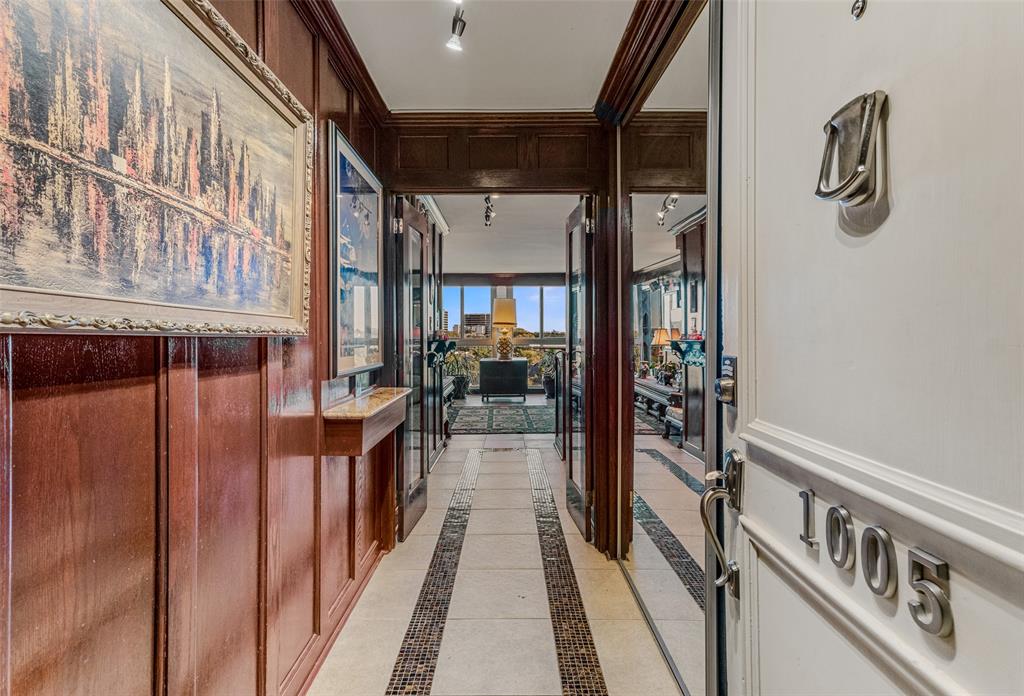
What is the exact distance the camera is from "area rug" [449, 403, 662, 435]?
6.06 m

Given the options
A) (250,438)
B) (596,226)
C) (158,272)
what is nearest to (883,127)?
(158,272)

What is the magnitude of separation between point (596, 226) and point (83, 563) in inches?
99.5

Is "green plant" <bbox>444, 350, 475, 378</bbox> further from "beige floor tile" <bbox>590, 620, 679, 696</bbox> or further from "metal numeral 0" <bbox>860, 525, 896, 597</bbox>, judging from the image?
"metal numeral 0" <bbox>860, 525, 896, 597</bbox>

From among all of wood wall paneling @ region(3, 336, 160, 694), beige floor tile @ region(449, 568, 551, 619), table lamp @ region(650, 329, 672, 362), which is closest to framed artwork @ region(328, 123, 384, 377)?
wood wall paneling @ region(3, 336, 160, 694)

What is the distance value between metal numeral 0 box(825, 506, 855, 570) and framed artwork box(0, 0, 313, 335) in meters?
1.31

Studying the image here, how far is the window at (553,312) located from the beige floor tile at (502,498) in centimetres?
719

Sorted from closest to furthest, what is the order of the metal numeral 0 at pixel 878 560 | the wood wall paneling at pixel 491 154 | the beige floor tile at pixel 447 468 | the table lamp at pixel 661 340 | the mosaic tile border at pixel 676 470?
the metal numeral 0 at pixel 878 560
the wood wall paneling at pixel 491 154
the mosaic tile border at pixel 676 470
the beige floor tile at pixel 447 468
the table lamp at pixel 661 340

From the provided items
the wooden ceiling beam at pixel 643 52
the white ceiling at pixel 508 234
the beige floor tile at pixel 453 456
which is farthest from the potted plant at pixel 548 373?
the wooden ceiling beam at pixel 643 52

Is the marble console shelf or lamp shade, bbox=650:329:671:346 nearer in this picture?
the marble console shelf

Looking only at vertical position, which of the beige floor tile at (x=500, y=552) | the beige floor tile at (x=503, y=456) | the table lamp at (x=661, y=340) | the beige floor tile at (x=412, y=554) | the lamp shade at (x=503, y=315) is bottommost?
the beige floor tile at (x=500, y=552)

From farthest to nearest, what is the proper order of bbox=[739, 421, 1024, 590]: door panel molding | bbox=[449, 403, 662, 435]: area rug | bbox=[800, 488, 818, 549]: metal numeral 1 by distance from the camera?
bbox=[449, 403, 662, 435]: area rug → bbox=[800, 488, 818, 549]: metal numeral 1 → bbox=[739, 421, 1024, 590]: door panel molding

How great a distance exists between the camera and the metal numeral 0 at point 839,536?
0.72 metres

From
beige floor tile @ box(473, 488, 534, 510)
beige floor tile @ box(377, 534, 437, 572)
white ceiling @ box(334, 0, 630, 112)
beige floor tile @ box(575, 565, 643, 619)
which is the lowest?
beige floor tile @ box(575, 565, 643, 619)

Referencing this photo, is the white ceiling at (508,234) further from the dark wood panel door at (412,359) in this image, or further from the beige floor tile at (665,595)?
the beige floor tile at (665,595)
